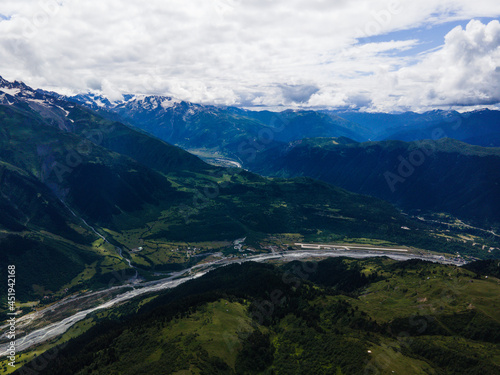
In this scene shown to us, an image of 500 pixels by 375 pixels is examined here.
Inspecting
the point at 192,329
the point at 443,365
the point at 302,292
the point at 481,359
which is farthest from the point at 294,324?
the point at 481,359

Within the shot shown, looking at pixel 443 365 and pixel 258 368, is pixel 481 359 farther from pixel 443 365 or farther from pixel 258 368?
pixel 258 368

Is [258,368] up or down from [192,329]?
down

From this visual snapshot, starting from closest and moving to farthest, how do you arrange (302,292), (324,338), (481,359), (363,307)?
(481,359) < (324,338) < (363,307) < (302,292)

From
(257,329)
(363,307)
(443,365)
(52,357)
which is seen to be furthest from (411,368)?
(52,357)

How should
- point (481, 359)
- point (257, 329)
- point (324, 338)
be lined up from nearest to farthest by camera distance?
point (481, 359), point (324, 338), point (257, 329)

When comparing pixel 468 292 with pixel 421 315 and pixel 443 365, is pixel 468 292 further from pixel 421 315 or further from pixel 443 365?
pixel 443 365

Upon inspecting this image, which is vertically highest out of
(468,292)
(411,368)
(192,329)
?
(192,329)

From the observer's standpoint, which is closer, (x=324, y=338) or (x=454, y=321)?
(x=324, y=338)

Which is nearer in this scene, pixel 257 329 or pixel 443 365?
pixel 443 365

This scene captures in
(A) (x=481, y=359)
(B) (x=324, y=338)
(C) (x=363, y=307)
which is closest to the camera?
(A) (x=481, y=359)
